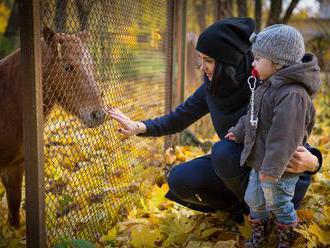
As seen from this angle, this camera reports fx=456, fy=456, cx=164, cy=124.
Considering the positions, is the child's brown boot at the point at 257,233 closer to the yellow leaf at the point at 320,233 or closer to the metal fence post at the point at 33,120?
the yellow leaf at the point at 320,233

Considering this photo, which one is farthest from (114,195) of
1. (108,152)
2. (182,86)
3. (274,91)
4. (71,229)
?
(182,86)

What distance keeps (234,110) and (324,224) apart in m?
0.99

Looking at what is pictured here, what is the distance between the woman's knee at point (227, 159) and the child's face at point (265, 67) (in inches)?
23.4

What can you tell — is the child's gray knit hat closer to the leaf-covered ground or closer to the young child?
the young child

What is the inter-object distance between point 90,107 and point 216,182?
107 cm

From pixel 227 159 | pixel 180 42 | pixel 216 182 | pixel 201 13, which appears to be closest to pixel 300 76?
pixel 227 159

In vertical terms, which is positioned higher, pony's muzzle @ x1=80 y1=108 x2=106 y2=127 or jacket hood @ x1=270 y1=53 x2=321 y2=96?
jacket hood @ x1=270 y1=53 x2=321 y2=96

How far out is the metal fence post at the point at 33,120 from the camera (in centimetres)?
235

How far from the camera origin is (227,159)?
3039 millimetres

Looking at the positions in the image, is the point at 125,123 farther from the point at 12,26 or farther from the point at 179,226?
the point at 12,26

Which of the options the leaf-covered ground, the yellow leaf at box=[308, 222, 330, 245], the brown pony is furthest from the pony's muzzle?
the yellow leaf at box=[308, 222, 330, 245]

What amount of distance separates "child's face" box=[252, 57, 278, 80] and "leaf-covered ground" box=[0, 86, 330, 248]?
3.09ft

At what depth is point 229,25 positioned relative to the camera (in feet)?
10.1

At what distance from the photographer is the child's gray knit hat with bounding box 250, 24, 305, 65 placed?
2.54 m
